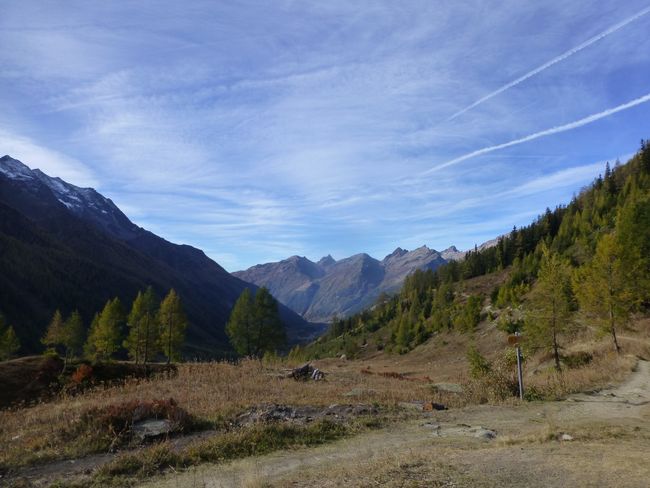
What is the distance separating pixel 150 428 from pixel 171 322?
43.5m

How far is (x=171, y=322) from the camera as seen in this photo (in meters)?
53.0

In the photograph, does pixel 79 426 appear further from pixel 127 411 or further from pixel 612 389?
pixel 612 389

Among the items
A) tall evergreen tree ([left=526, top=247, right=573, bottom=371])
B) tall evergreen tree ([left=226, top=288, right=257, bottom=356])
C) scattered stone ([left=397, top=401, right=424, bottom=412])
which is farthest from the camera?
tall evergreen tree ([left=226, top=288, right=257, bottom=356])

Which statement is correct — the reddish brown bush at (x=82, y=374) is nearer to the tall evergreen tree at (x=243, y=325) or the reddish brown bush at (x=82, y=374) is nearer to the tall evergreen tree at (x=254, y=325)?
the tall evergreen tree at (x=243, y=325)

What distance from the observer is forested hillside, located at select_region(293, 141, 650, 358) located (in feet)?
92.6

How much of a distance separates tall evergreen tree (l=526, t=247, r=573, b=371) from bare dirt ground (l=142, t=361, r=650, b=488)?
500 inches

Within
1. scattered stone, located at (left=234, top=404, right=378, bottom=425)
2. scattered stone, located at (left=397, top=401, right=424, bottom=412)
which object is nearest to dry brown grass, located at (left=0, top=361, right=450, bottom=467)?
scattered stone, located at (left=397, top=401, right=424, bottom=412)

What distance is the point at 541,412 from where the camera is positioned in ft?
47.0

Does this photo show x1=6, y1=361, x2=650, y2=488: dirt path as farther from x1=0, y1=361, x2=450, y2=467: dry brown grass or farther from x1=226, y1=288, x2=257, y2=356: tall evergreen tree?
x1=226, y1=288, x2=257, y2=356: tall evergreen tree

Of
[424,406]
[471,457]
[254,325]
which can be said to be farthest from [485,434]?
[254,325]

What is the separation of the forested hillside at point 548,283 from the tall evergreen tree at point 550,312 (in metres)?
0.06

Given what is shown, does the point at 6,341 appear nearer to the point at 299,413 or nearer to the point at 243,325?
the point at 243,325

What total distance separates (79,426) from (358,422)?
773 cm

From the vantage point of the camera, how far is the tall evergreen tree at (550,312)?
1032 inches
